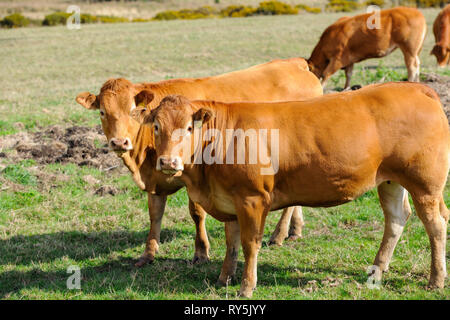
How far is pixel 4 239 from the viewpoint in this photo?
720 centimetres

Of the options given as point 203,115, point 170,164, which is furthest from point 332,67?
point 170,164

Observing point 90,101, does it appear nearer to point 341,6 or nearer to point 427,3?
point 427,3

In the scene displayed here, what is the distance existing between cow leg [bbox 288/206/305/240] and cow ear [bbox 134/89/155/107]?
7.75 feet

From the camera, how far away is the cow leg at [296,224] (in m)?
7.16

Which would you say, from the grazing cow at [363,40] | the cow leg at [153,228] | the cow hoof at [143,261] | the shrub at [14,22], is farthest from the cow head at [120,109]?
the shrub at [14,22]

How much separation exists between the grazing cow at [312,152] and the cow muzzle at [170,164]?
0.07 m

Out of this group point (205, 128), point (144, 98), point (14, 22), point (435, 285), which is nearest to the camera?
point (435, 285)

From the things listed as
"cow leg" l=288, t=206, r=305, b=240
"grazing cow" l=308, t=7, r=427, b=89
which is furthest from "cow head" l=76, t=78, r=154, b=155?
"grazing cow" l=308, t=7, r=427, b=89

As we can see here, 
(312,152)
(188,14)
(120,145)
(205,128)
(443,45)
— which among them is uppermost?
(205,128)

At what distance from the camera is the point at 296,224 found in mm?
7211

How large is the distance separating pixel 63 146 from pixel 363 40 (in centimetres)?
804

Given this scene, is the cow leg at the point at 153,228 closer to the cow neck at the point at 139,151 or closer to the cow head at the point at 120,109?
the cow neck at the point at 139,151

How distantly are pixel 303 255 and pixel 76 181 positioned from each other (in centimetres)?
426
